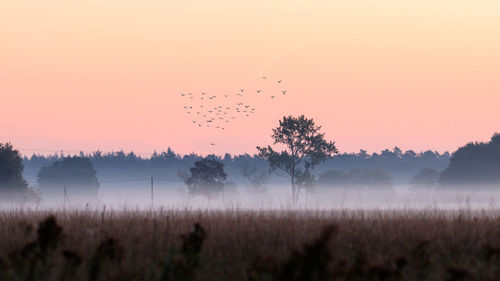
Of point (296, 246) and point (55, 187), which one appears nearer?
point (296, 246)

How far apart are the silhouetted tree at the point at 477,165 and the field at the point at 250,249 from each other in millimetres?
90304

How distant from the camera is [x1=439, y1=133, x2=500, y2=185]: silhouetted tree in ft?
332

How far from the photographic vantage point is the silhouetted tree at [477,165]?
332 ft

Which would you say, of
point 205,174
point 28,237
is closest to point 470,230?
point 28,237

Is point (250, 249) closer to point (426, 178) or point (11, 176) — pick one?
point (11, 176)

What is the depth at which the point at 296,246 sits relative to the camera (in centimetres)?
1048

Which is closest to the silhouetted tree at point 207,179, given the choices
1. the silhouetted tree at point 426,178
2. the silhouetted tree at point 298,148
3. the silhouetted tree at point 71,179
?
the silhouetted tree at point 298,148

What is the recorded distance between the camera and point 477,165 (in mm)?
101500

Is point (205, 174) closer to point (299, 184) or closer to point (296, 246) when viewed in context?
point (299, 184)

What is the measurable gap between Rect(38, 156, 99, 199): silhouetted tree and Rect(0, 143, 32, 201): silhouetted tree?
61001 mm

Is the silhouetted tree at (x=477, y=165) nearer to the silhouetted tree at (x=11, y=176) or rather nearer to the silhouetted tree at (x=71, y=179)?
the silhouetted tree at (x=11, y=176)

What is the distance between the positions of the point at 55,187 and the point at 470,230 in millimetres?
139578

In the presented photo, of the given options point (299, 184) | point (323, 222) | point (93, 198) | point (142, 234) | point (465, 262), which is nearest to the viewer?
point (465, 262)

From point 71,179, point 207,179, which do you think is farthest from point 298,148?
point 71,179
